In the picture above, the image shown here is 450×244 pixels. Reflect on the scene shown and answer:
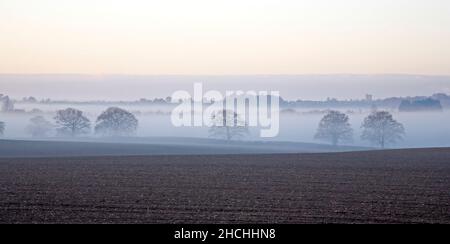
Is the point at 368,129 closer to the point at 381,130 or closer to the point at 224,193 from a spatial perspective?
the point at 381,130

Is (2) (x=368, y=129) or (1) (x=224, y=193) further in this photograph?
(2) (x=368, y=129)

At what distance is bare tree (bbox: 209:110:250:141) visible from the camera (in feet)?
322

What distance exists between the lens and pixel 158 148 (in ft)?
281

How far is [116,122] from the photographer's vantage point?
3999 inches

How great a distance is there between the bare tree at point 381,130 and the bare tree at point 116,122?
99.8ft

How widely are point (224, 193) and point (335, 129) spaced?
231ft

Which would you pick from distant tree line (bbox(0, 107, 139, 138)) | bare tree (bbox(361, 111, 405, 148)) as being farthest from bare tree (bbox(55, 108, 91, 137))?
bare tree (bbox(361, 111, 405, 148))

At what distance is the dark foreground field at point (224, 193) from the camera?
874 inches

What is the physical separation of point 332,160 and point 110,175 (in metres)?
19.1

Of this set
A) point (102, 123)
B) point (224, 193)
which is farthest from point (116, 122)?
point (224, 193)

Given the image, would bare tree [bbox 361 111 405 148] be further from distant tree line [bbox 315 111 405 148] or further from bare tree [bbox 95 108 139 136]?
bare tree [bbox 95 108 139 136]

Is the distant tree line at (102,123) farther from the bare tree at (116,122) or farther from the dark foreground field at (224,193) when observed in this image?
the dark foreground field at (224,193)
